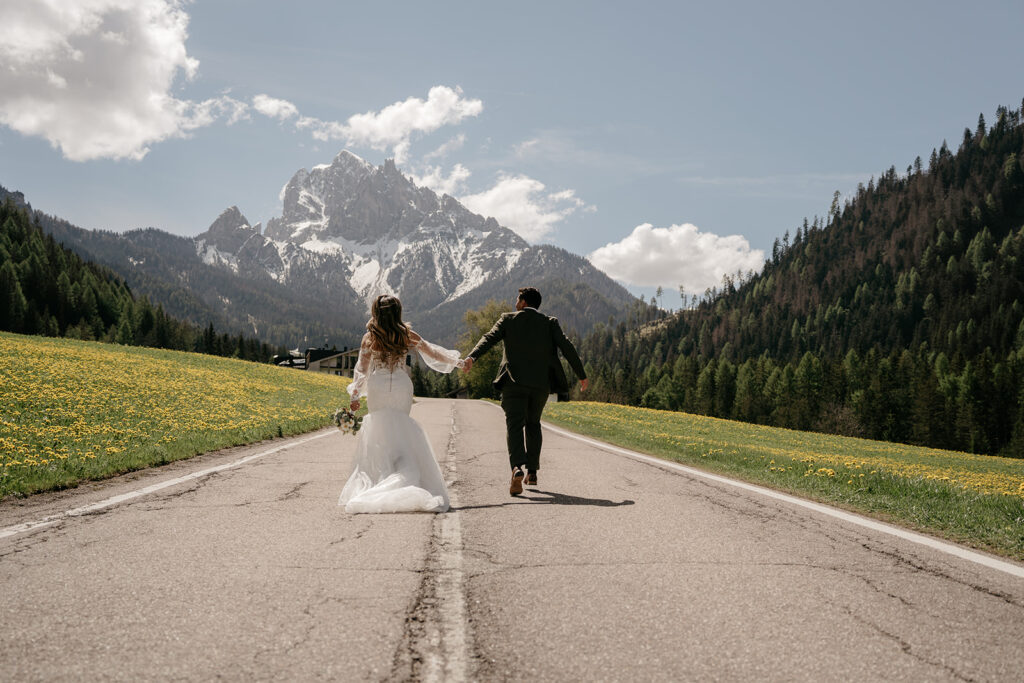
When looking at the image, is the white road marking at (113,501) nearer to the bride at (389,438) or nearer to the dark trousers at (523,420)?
the bride at (389,438)

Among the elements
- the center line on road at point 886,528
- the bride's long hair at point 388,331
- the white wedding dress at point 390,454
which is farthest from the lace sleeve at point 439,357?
the center line on road at point 886,528

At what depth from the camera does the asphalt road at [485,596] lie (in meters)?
2.96

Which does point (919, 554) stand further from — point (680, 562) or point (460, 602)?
point (460, 602)

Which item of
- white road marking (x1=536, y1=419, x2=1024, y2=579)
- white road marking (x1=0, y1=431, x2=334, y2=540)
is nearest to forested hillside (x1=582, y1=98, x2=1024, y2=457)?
white road marking (x1=536, y1=419, x2=1024, y2=579)

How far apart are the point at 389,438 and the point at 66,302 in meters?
101

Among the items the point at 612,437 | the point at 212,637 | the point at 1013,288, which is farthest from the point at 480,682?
the point at 1013,288

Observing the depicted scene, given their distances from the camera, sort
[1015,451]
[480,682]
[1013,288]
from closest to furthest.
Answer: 1. [480,682]
2. [1015,451]
3. [1013,288]

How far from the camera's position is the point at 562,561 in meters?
4.87

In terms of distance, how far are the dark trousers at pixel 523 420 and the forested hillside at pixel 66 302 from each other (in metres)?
86.5

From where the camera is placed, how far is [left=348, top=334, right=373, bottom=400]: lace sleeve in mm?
8148

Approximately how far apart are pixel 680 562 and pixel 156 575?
3688 mm

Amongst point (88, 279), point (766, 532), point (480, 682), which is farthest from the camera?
point (88, 279)

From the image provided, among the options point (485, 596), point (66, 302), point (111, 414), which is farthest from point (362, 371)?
point (66, 302)

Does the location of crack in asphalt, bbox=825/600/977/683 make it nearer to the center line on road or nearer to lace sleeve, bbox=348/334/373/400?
the center line on road
